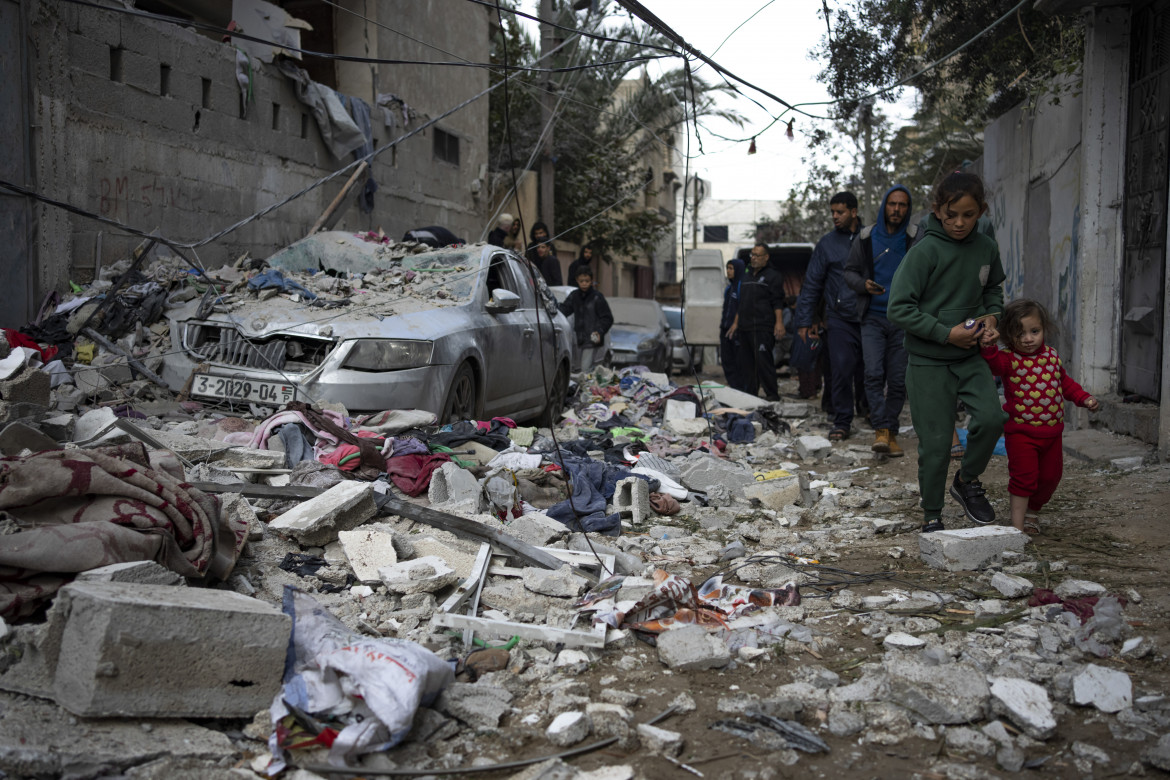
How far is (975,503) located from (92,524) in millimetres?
3709

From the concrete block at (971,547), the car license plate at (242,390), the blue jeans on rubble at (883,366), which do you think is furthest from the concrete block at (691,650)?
the blue jeans on rubble at (883,366)

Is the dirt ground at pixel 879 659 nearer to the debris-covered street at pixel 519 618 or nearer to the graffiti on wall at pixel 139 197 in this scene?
the debris-covered street at pixel 519 618

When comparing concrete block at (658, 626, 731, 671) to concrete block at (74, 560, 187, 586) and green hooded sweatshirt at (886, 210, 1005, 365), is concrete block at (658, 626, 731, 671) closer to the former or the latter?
concrete block at (74, 560, 187, 586)

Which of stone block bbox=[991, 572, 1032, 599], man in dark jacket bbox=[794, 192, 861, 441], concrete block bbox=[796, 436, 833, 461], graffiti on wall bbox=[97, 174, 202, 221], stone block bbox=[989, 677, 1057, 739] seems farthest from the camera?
graffiti on wall bbox=[97, 174, 202, 221]

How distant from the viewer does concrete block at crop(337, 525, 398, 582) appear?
149 inches

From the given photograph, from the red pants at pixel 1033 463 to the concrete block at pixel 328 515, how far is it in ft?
9.53

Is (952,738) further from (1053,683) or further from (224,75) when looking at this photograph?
(224,75)

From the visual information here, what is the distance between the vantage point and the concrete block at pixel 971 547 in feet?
13.0

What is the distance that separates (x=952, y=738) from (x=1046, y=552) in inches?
79.4

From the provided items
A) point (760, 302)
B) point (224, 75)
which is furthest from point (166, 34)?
point (760, 302)

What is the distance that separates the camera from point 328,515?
401 cm

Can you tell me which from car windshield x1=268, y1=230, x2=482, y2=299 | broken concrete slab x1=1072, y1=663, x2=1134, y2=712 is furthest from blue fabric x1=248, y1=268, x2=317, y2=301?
broken concrete slab x1=1072, y1=663, x2=1134, y2=712

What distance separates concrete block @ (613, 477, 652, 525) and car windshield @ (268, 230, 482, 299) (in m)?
2.84

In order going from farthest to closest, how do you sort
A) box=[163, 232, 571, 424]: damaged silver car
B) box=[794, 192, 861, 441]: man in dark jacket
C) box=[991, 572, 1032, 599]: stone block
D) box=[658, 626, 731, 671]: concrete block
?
1. box=[794, 192, 861, 441]: man in dark jacket
2. box=[163, 232, 571, 424]: damaged silver car
3. box=[991, 572, 1032, 599]: stone block
4. box=[658, 626, 731, 671]: concrete block
